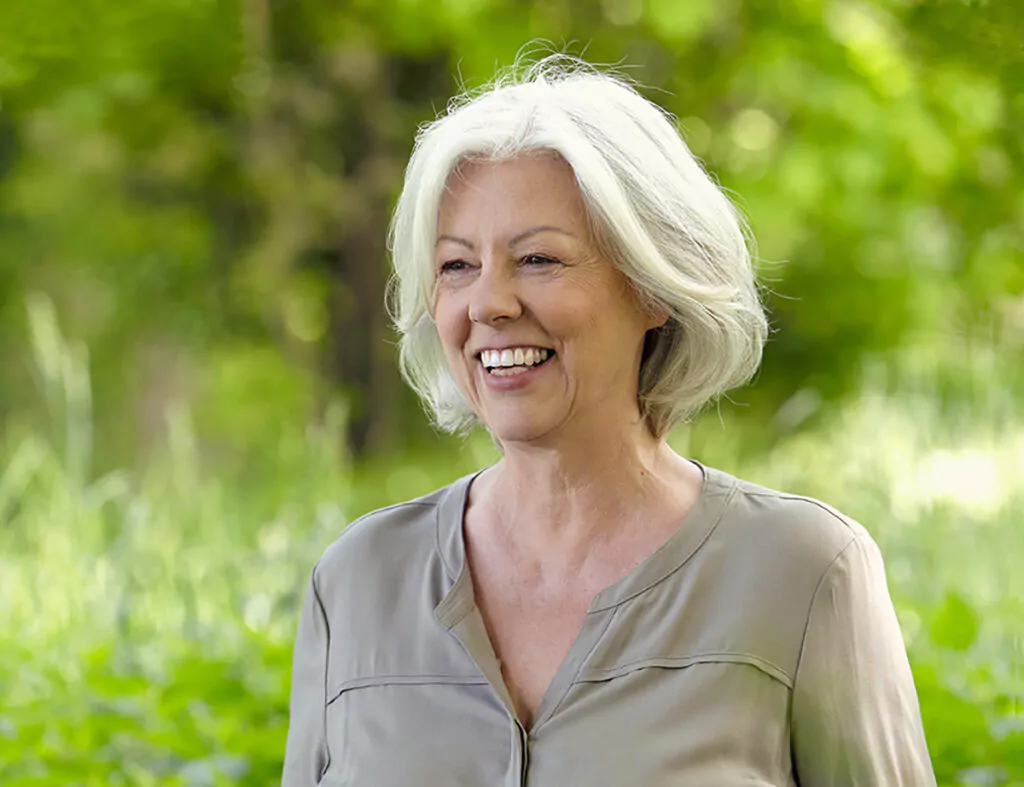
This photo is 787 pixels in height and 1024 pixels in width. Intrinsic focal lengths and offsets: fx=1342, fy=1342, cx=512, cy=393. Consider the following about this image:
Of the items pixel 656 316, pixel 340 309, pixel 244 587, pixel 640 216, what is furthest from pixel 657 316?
pixel 340 309

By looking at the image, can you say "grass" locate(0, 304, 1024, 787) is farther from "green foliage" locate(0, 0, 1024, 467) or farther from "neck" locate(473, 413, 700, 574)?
"neck" locate(473, 413, 700, 574)

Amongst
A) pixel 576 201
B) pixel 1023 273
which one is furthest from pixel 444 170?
pixel 1023 273

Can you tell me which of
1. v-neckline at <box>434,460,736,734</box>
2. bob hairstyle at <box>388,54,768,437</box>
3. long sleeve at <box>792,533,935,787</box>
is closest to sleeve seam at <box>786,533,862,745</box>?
long sleeve at <box>792,533,935,787</box>

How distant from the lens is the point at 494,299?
5.77ft

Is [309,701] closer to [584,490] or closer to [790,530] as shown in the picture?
[584,490]

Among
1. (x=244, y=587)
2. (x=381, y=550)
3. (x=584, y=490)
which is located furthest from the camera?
(x=244, y=587)

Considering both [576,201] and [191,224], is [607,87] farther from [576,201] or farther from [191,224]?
[191,224]

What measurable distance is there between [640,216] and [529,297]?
0.61ft

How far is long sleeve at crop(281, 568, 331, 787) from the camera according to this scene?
6.42 feet

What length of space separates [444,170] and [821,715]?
87 cm

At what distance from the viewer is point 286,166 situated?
271 inches

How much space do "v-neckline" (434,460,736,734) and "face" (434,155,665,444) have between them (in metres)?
0.21

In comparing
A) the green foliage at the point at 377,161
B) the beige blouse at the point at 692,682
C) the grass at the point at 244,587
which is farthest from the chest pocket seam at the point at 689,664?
the green foliage at the point at 377,161

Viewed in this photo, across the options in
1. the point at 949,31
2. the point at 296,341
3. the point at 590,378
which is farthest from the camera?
the point at 296,341
